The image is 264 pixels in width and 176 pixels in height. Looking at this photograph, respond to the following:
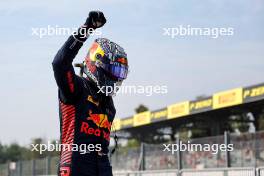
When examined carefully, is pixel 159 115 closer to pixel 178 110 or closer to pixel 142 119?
pixel 178 110

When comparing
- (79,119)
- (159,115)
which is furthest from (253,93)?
(79,119)

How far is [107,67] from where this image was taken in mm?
4426

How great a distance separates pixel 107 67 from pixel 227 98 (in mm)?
24480

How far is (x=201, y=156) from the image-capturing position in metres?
15.6

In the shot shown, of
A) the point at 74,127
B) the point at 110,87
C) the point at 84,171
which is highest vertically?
the point at 110,87

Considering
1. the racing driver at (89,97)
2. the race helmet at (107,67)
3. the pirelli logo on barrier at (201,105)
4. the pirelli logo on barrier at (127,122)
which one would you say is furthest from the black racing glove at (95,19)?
the pirelli logo on barrier at (127,122)

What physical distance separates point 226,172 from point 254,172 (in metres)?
0.58

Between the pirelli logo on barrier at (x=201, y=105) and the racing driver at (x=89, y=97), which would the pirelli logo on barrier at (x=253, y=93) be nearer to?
the pirelli logo on barrier at (x=201, y=105)

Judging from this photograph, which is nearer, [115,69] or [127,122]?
[115,69]

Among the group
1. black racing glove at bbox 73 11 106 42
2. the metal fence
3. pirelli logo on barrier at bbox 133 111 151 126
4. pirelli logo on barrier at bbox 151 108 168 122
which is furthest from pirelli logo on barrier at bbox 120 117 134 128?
black racing glove at bbox 73 11 106 42

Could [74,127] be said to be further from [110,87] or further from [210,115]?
[210,115]

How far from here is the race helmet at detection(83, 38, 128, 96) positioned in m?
4.43

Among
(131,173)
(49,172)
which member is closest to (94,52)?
(131,173)

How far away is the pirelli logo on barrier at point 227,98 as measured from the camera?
27.3 metres
